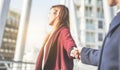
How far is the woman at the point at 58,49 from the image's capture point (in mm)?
1514

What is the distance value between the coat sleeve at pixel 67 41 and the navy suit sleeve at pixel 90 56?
0.75 feet

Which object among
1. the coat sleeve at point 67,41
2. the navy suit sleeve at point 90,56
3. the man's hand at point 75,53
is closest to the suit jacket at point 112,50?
the navy suit sleeve at point 90,56

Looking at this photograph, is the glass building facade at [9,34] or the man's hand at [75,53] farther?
the glass building facade at [9,34]

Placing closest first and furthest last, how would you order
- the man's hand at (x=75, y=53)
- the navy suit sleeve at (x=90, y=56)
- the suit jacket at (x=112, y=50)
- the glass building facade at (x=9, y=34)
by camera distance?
the suit jacket at (x=112, y=50), the navy suit sleeve at (x=90, y=56), the man's hand at (x=75, y=53), the glass building facade at (x=9, y=34)

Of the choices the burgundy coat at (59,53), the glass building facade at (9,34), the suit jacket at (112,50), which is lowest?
the glass building facade at (9,34)

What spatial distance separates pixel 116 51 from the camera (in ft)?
2.97

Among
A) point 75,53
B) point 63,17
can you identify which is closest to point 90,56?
point 75,53

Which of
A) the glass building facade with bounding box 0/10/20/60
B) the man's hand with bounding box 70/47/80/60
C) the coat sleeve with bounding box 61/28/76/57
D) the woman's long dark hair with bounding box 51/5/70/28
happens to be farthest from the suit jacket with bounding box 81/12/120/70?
the glass building facade with bounding box 0/10/20/60

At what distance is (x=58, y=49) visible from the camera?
1.55m

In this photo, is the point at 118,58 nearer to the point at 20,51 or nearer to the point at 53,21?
the point at 53,21

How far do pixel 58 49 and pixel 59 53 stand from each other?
2cm

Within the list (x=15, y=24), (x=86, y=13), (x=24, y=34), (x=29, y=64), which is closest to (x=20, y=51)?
(x=24, y=34)

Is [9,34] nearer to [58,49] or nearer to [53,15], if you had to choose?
[53,15]

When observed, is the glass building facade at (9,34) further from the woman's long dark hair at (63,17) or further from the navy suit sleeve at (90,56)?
the navy suit sleeve at (90,56)
